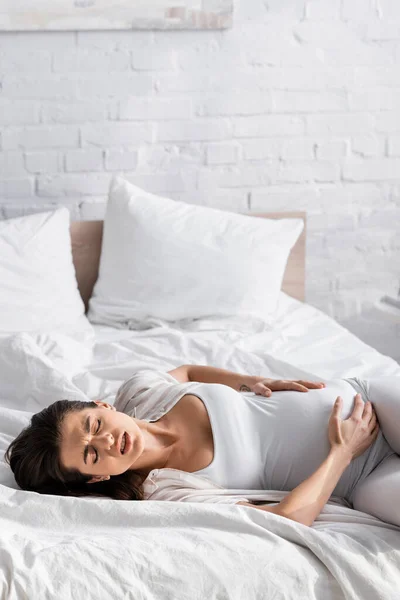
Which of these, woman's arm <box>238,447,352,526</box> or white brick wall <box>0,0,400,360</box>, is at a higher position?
white brick wall <box>0,0,400,360</box>

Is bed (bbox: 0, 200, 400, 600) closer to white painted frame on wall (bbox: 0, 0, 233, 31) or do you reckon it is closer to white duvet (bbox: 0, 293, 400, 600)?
white duvet (bbox: 0, 293, 400, 600)

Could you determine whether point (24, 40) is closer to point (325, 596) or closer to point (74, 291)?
point (74, 291)

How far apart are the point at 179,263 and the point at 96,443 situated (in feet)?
4.12

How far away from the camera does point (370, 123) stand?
9.99 feet

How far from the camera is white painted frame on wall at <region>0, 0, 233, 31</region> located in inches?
104

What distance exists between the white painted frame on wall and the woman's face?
1.71m

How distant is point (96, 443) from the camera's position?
140 centimetres

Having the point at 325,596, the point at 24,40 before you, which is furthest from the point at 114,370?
the point at 24,40

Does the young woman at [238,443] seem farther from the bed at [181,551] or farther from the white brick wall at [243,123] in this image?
the white brick wall at [243,123]

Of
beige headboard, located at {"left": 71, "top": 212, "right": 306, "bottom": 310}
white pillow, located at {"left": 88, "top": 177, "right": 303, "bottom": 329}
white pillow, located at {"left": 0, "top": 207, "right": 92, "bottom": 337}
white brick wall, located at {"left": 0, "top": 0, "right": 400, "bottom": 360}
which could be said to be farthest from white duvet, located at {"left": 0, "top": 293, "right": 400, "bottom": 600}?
white brick wall, located at {"left": 0, "top": 0, "right": 400, "bottom": 360}

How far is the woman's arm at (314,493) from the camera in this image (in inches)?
52.5

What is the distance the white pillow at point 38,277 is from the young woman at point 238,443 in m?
0.87

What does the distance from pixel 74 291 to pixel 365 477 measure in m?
1.37

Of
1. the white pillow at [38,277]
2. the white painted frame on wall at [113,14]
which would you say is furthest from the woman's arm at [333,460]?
the white painted frame on wall at [113,14]
